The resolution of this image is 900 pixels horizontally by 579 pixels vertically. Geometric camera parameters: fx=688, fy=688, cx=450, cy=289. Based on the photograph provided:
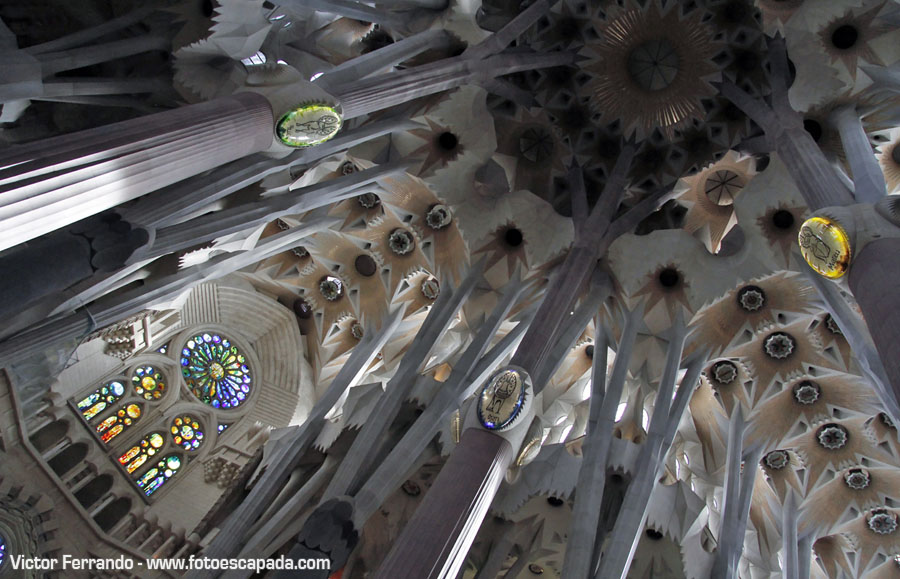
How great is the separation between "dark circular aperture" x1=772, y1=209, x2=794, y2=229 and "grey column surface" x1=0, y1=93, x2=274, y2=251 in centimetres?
952

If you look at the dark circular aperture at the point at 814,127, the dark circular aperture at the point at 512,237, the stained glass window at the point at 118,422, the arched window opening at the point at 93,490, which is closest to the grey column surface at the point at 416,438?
the dark circular aperture at the point at 512,237

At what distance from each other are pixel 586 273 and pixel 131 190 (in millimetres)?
8439

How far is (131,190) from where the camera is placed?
628cm

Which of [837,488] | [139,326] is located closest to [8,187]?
[139,326]

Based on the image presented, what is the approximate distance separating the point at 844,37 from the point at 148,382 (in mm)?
16462

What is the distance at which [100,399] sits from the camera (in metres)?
16.2

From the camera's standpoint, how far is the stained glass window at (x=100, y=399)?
15797 millimetres

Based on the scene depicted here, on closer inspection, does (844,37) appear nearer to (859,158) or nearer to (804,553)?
(859,158)

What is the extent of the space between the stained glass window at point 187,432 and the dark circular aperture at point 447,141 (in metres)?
9.63

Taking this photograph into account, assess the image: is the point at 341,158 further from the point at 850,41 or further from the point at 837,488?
the point at 837,488

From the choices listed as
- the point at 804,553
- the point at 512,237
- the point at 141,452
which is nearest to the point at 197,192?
the point at 512,237

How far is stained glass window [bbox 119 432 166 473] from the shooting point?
16.1 m

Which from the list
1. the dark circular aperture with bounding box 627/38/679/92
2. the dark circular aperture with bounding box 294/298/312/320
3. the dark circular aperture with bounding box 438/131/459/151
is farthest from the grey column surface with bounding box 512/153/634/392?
the dark circular aperture with bounding box 294/298/312/320

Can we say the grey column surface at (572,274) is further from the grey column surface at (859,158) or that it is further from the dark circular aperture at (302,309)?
the dark circular aperture at (302,309)
